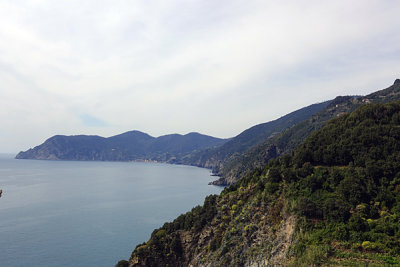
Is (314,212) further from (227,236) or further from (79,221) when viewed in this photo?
(79,221)

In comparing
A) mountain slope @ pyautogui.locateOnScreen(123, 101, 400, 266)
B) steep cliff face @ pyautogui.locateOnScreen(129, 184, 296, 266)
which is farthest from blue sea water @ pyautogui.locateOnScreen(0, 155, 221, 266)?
mountain slope @ pyautogui.locateOnScreen(123, 101, 400, 266)

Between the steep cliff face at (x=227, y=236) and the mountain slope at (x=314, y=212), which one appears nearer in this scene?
the mountain slope at (x=314, y=212)

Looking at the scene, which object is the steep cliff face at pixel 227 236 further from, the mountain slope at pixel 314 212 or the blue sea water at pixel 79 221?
the blue sea water at pixel 79 221

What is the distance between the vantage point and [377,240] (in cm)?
2036

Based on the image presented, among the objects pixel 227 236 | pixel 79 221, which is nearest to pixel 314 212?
pixel 227 236

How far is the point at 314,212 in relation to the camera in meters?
26.3

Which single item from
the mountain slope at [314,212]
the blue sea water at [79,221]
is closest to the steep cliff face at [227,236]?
the mountain slope at [314,212]

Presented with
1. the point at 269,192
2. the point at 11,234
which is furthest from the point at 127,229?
the point at 269,192

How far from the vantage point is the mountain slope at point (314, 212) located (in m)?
21.6

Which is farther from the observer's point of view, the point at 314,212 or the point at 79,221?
the point at 79,221

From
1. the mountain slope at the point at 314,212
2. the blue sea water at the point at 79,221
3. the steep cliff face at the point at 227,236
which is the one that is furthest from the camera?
the blue sea water at the point at 79,221

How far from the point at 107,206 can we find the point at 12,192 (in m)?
59.3

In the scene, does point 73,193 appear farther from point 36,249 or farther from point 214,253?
point 214,253

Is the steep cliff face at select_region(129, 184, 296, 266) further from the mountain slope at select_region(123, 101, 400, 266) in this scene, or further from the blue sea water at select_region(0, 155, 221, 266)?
the blue sea water at select_region(0, 155, 221, 266)
